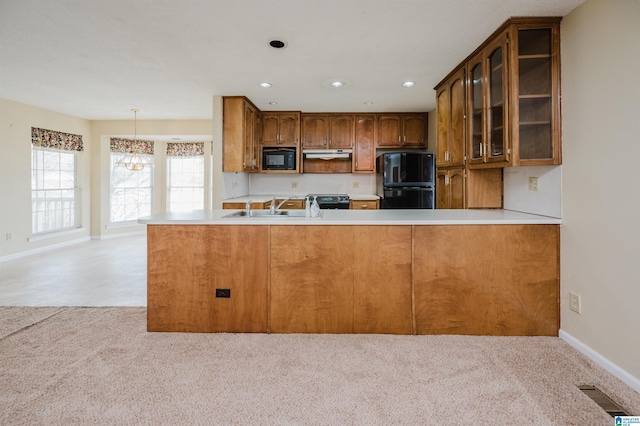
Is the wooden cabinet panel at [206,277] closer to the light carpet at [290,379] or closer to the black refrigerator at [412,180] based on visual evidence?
the light carpet at [290,379]

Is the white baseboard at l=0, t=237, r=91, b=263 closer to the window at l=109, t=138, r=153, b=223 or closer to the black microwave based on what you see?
the window at l=109, t=138, r=153, b=223

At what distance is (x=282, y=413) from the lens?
1.57 meters

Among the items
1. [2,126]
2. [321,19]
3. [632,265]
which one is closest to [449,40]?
[321,19]

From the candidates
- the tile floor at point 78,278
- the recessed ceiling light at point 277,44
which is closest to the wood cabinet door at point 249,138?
the recessed ceiling light at point 277,44

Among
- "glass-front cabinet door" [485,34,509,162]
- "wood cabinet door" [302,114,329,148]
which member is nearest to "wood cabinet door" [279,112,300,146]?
"wood cabinet door" [302,114,329,148]

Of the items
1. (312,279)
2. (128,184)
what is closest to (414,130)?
(312,279)

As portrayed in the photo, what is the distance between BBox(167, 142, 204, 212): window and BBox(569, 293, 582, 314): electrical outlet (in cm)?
669

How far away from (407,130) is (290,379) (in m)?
4.46

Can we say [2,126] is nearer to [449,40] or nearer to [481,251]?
[449,40]

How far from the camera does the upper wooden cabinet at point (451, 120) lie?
10.5 feet

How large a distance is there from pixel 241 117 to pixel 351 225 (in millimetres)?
2782

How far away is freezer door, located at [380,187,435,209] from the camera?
4.71 meters

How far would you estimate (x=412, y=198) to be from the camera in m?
4.74

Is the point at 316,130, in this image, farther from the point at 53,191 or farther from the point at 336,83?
the point at 53,191
